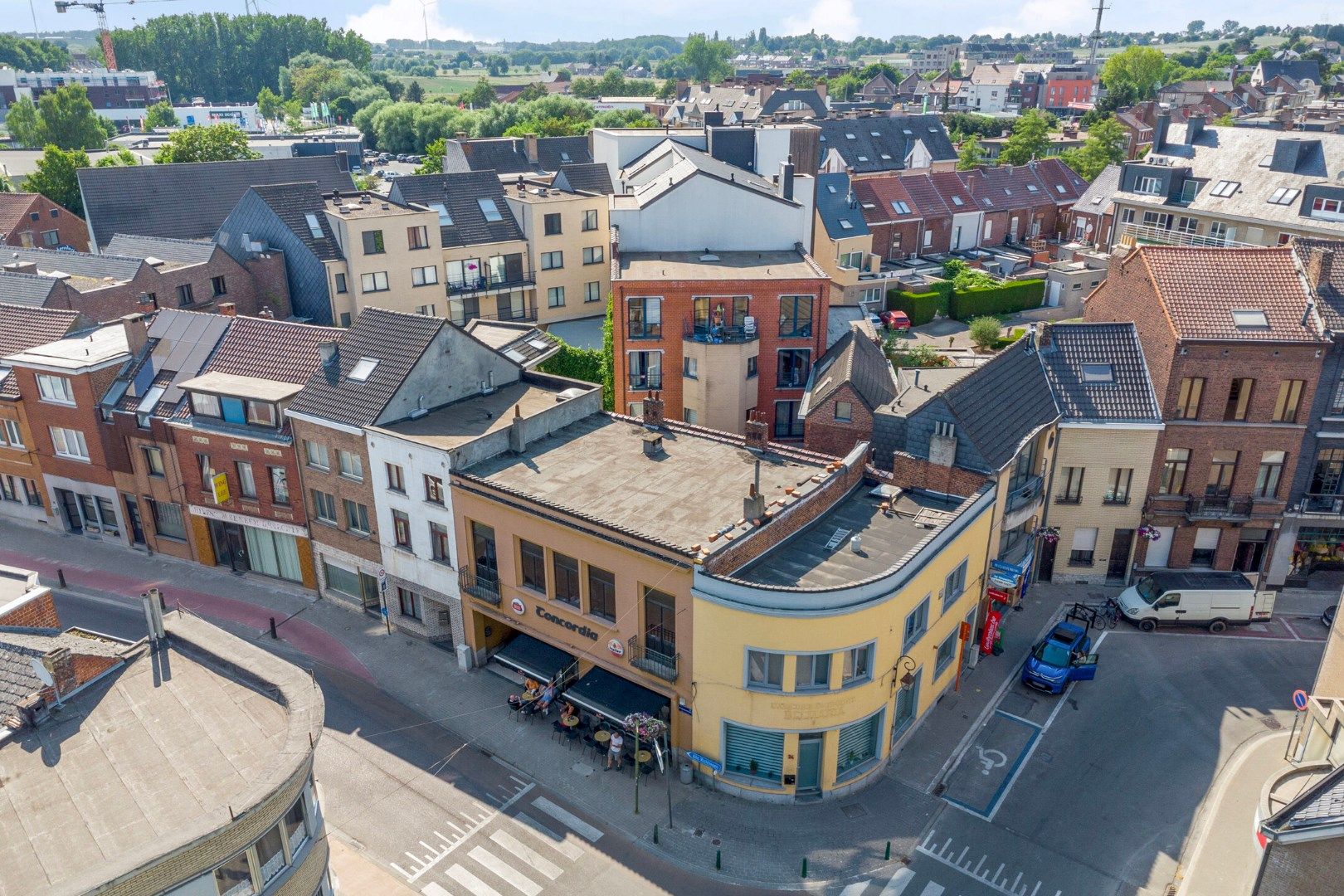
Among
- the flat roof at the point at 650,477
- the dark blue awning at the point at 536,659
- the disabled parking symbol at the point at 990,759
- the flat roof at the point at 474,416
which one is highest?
the flat roof at the point at 474,416

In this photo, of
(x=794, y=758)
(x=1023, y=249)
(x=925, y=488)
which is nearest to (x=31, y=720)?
(x=794, y=758)

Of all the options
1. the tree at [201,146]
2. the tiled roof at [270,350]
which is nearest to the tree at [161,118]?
the tree at [201,146]

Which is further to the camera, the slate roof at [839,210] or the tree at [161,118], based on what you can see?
the tree at [161,118]

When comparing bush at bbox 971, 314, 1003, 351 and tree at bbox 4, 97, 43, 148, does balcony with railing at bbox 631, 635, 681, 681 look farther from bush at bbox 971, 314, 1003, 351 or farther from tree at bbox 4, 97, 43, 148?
tree at bbox 4, 97, 43, 148

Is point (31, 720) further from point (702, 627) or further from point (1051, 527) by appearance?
point (1051, 527)

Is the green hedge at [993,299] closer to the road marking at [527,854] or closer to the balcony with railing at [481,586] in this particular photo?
the balcony with railing at [481,586]

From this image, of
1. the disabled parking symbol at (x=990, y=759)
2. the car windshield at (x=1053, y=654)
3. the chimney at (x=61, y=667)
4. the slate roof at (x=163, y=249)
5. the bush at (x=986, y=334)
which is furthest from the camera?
the bush at (x=986, y=334)

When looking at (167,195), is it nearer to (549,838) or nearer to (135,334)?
(135,334)
